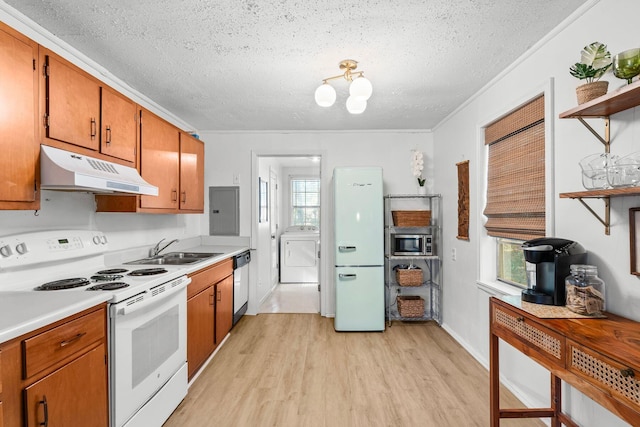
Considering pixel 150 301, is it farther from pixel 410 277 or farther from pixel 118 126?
pixel 410 277

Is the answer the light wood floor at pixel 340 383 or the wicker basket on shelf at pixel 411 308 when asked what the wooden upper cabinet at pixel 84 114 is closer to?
the light wood floor at pixel 340 383

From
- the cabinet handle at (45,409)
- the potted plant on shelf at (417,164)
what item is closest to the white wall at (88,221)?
the cabinet handle at (45,409)

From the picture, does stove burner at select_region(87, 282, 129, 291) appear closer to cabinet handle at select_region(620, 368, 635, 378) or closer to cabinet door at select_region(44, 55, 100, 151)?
cabinet door at select_region(44, 55, 100, 151)

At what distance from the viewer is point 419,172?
384 cm

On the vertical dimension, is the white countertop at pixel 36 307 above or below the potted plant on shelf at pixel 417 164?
below

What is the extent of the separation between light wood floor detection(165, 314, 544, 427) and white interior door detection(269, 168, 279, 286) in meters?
1.98

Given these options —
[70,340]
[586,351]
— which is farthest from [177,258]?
[586,351]

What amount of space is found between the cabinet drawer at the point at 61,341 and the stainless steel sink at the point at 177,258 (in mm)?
1227

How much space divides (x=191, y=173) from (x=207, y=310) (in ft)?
4.59

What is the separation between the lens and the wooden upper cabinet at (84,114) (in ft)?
5.29

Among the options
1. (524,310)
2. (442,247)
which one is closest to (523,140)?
(524,310)

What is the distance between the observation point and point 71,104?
176 centimetres

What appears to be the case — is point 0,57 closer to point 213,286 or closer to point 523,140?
point 213,286

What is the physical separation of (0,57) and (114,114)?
2.54ft
